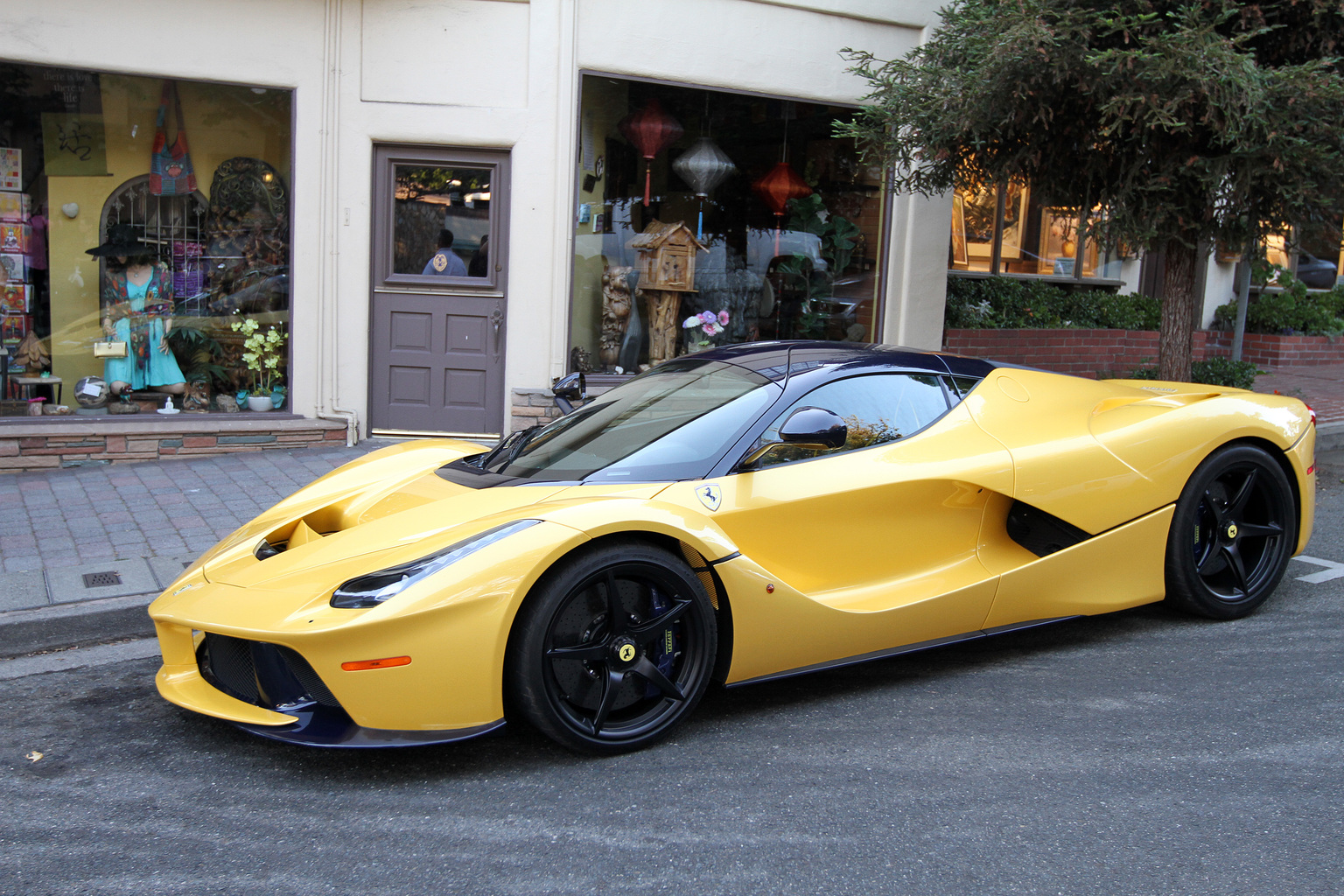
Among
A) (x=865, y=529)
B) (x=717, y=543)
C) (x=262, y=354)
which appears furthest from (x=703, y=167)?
(x=717, y=543)

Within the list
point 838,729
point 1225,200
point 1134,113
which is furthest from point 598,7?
point 838,729

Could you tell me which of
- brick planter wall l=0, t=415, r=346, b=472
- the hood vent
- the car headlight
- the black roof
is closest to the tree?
the black roof

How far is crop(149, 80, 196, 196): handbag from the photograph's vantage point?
27.0 feet

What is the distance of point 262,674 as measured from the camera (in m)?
3.03

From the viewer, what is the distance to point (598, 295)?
899 centimetres

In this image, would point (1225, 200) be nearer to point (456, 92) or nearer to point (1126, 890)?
point (456, 92)

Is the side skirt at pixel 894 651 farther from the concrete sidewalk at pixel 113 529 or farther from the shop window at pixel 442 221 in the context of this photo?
the shop window at pixel 442 221

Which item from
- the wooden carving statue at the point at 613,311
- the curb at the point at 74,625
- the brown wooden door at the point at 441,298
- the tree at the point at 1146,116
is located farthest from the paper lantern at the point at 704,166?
the curb at the point at 74,625

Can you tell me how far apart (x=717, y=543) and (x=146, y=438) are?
238 inches

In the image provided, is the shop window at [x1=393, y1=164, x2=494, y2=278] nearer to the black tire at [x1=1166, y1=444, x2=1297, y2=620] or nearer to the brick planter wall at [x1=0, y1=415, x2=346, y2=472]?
the brick planter wall at [x1=0, y1=415, x2=346, y2=472]

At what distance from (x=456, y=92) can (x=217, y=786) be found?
21.1ft

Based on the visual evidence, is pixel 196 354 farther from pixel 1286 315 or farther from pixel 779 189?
pixel 1286 315

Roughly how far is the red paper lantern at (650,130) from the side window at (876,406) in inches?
215

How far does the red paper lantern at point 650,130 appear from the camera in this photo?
888 cm
